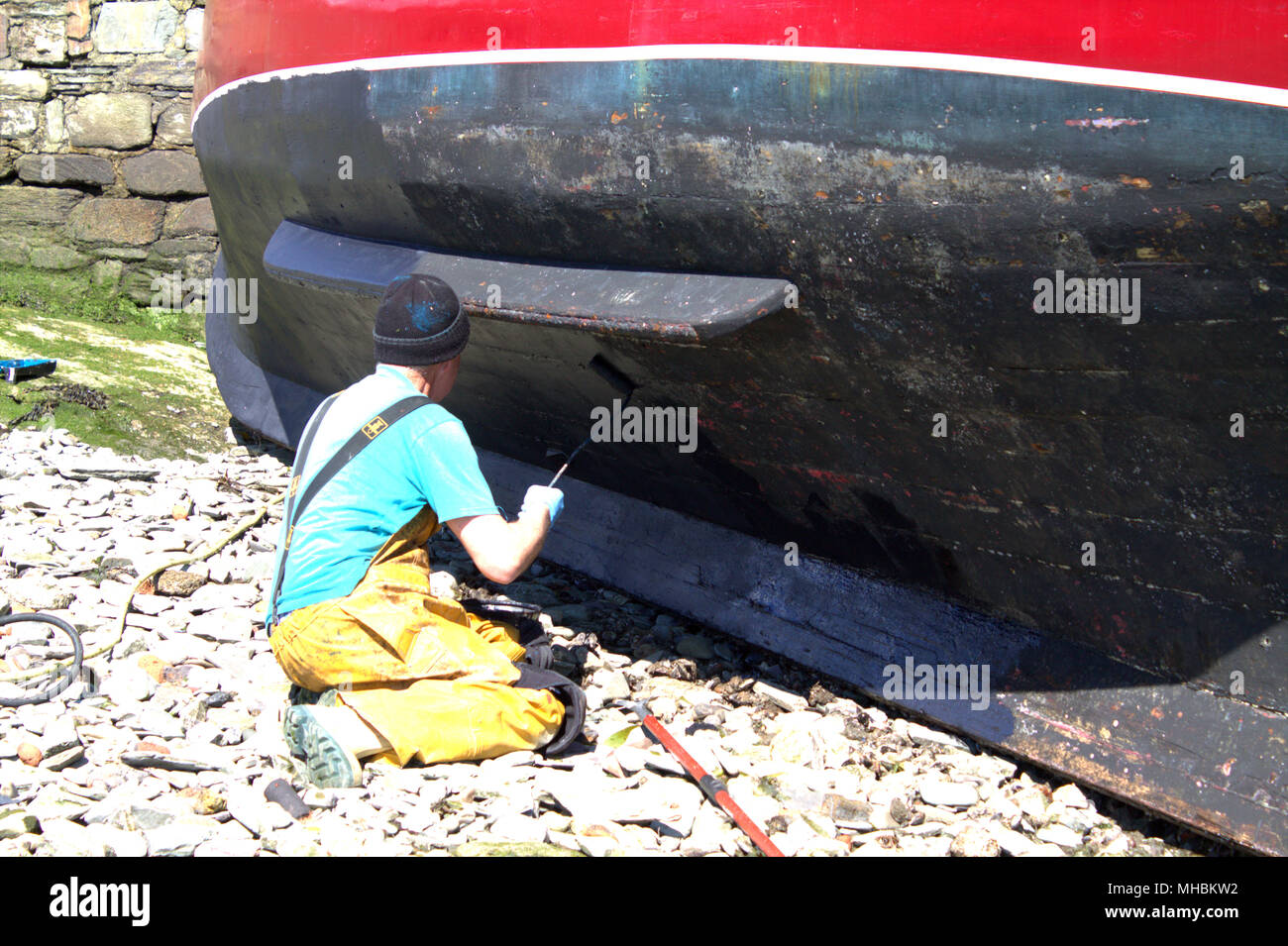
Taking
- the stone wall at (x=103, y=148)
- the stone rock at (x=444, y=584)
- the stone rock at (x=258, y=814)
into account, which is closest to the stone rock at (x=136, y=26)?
the stone wall at (x=103, y=148)

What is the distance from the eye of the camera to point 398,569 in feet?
9.54

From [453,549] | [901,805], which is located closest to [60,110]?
[453,549]

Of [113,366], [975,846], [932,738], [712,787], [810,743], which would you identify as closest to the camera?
[975,846]

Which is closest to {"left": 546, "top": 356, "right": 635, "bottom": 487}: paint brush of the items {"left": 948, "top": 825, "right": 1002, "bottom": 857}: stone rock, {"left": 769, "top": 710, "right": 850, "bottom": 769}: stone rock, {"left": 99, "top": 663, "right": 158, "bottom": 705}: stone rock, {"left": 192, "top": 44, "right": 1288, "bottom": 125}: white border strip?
{"left": 192, "top": 44, "right": 1288, "bottom": 125}: white border strip

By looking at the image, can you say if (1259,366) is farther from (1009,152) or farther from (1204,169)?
(1009,152)

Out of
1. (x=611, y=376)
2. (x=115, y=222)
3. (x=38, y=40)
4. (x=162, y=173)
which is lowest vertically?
(x=611, y=376)

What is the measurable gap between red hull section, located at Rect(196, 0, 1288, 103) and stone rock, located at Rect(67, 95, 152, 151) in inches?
193

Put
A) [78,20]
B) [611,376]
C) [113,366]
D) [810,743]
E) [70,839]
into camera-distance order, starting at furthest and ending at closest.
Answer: [78,20], [113,366], [611,376], [810,743], [70,839]

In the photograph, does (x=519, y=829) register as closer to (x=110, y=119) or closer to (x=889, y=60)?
(x=889, y=60)

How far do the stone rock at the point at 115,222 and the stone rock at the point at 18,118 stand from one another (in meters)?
0.62

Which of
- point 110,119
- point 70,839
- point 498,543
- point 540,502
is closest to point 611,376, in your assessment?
point 540,502

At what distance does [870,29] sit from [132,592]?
2639 mm

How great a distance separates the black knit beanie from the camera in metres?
2.89

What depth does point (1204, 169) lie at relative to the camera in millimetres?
2268
